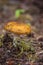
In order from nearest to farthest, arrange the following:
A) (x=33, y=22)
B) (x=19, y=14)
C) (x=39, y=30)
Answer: (x=39, y=30) < (x=33, y=22) < (x=19, y=14)

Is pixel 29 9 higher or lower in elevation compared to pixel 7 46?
higher

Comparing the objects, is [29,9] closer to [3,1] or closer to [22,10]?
[22,10]

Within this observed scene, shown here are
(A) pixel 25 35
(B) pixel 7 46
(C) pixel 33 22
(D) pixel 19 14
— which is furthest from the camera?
(D) pixel 19 14

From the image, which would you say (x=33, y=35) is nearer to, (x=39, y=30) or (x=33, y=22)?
(x=39, y=30)

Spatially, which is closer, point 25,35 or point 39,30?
point 25,35

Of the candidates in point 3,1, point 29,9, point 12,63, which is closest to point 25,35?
point 12,63

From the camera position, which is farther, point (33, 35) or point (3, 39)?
point (33, 35)

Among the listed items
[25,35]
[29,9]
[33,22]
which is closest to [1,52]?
[25,35]

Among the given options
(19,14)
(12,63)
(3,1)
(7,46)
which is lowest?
(12,63)

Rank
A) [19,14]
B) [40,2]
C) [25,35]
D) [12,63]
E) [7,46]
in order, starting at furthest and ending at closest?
1. [40,2]
2. [19,14]
3. [25,35]
4. [7,46]
5. [12,63]
